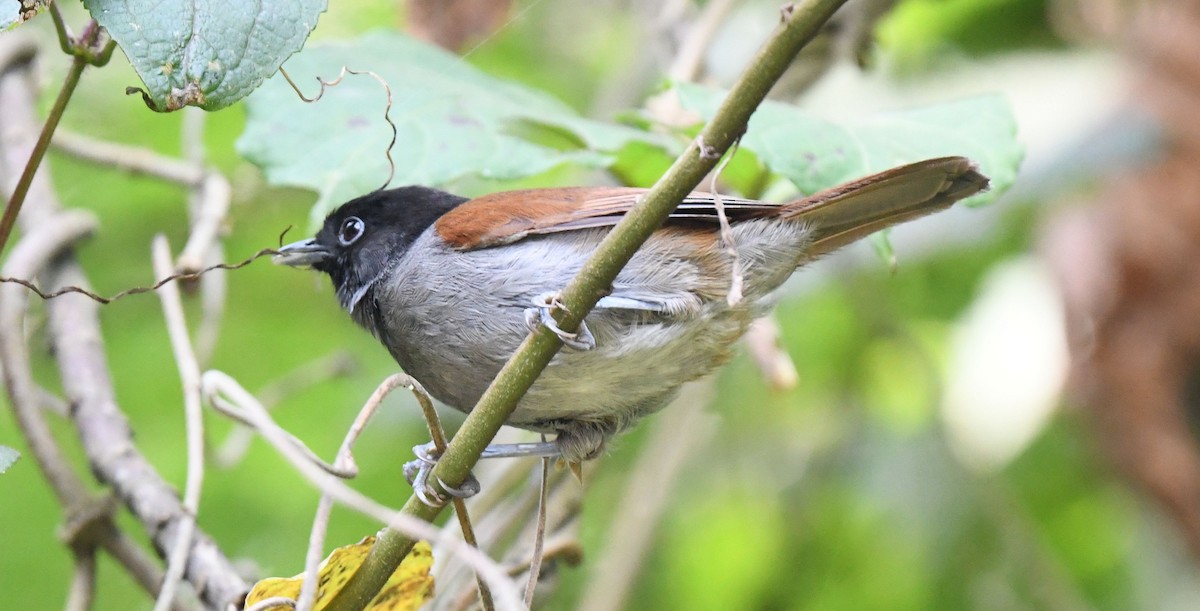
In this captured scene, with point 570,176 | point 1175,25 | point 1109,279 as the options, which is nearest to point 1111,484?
point 1109,279

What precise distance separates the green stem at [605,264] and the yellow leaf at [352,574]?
3cm

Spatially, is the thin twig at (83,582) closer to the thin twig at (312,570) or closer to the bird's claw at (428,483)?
the bird's claw at (428,483)

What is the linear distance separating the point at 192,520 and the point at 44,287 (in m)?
1.17

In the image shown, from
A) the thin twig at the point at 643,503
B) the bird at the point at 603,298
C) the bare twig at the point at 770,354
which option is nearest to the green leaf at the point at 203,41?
the bird at the point at 603,298

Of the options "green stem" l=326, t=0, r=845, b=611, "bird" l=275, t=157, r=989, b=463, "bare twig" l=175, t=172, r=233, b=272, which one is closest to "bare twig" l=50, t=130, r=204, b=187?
"bare twig" l=175, t=172, r=233, b=272

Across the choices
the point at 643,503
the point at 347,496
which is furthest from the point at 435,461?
the point at 643,503

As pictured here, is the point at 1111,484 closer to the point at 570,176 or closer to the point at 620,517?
the point at 620,517

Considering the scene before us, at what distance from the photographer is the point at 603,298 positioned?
252cm

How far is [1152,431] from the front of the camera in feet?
13.4

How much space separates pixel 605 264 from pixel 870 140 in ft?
4.50

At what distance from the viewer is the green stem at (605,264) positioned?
1.46 m

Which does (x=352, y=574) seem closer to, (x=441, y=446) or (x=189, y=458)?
(x=441, y=446)

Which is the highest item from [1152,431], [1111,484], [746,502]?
[1152,431]

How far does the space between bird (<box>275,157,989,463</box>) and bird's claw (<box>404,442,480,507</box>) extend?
24 centimetres
